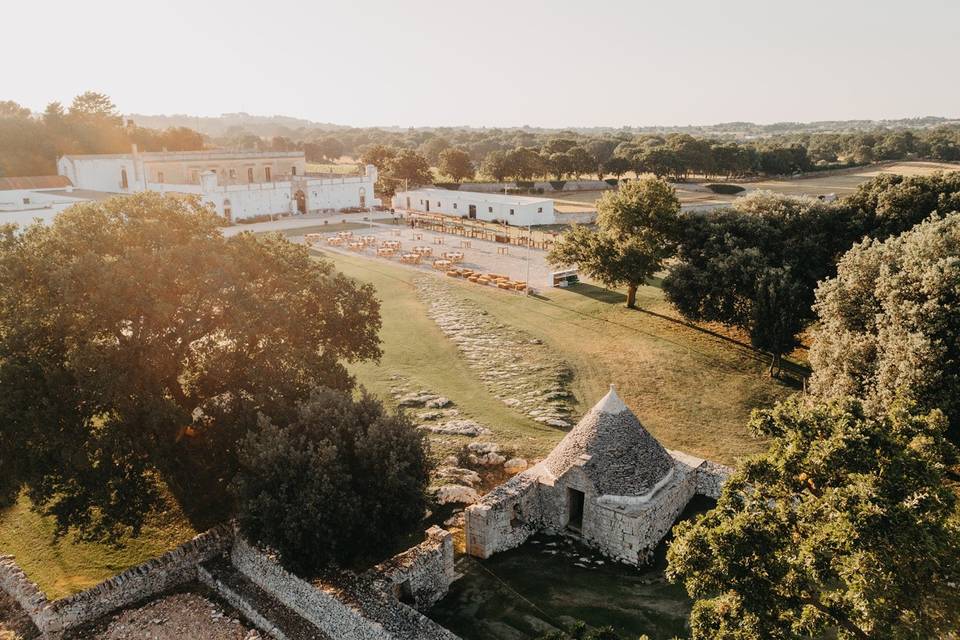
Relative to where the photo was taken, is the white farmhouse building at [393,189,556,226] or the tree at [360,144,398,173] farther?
the tree at [360,144,398,173]

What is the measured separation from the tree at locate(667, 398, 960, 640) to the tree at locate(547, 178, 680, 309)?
2710 cm

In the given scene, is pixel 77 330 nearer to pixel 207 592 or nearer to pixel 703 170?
pixel 207 592

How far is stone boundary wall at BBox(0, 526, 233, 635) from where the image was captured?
50.9ft

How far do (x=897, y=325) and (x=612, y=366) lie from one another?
521 inches

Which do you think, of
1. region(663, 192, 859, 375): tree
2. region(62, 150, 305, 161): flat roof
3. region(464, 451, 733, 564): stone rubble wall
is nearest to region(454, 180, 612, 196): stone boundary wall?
region(62, 150, 305, 161): flat roof

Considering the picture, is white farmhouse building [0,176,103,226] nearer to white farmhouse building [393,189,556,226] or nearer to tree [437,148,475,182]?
white farmhouse building [393,189,556,226]

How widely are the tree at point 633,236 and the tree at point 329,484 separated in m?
24.3

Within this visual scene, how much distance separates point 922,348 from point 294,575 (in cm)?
1961

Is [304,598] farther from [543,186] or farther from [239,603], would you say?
[543,186]

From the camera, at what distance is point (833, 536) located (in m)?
9.73

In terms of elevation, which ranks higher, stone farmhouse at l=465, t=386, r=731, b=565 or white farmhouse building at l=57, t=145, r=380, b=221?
white farmhouse building at l=57, t=145, r=380, b=221

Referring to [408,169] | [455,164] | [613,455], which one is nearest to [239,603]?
[613,455]

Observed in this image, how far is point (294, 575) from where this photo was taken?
15883 mm

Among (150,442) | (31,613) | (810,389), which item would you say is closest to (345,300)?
(150,442)
